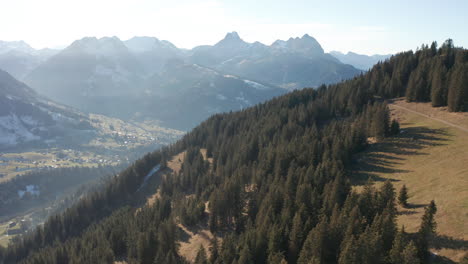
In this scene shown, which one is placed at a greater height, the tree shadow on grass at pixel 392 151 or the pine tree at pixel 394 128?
the pine tree at pixel 394 128

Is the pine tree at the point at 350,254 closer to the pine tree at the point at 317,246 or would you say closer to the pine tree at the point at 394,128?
the pine tree at the point at 317,246

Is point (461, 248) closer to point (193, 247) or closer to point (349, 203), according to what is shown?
point (349, 203)

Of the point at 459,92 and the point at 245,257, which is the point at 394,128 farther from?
the point at 245,257

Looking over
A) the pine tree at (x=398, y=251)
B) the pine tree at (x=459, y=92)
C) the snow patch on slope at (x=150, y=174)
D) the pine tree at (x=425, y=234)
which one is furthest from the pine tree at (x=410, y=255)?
the snow patch on slope at (x=150, y=174)

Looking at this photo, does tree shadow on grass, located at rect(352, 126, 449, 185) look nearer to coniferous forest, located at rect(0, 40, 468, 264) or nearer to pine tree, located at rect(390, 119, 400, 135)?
pine tree, located at rect(390, 119, 400, 135)

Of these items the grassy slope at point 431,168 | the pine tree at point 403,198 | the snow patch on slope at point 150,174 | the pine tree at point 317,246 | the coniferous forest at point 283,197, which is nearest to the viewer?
the grassy slope at point 431,168

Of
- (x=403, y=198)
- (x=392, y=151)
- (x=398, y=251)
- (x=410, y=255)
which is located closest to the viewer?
(x=410, y=255)

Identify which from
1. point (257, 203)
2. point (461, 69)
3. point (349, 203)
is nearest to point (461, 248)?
point (349, 203)

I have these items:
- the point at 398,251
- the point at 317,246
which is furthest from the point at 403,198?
the point at 317,246
